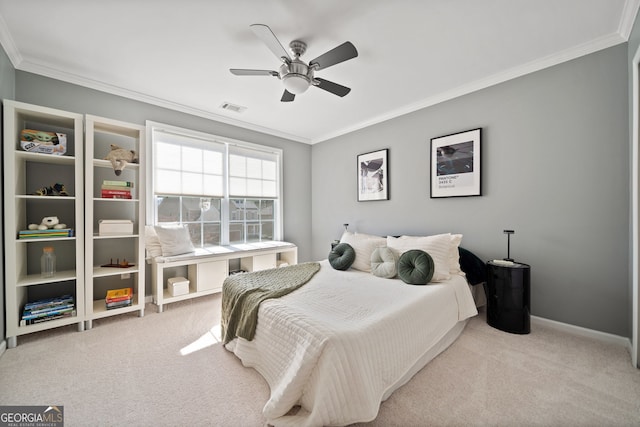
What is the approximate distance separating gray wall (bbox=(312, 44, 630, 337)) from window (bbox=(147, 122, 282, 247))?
263 cm

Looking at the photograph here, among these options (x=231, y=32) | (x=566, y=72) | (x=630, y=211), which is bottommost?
(x=630, y=211)

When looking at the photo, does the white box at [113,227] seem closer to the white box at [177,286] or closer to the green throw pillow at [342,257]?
the white box at [177,286]

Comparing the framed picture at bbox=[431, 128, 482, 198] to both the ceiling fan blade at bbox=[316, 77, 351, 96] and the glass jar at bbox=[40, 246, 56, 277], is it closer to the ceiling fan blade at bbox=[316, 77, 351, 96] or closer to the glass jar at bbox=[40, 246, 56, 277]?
the ceiling fan blade at bbox=[316, 77, 351, 96]

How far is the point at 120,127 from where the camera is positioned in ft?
8.96

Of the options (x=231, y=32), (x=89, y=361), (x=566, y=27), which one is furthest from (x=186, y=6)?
(x=566, y=27)

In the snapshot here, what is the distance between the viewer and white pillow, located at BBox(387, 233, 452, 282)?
8.10 ft

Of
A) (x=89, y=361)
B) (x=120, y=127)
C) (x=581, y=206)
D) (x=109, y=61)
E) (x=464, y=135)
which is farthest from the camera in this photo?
(x=464, y=135)

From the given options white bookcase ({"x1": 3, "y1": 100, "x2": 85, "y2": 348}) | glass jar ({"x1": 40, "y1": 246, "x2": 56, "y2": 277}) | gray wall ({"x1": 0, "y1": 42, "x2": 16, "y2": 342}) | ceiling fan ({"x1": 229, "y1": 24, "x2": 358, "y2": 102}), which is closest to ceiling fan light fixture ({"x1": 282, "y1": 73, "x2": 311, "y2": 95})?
ceiling fan ({"x1": 229, "y1": 24, "x2": 358, "y2": 102})

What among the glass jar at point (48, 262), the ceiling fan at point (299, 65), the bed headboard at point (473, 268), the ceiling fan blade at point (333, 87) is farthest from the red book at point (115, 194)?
the bed headboard at point (473, 268)

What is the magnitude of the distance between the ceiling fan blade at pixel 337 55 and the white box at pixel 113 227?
2589 mm

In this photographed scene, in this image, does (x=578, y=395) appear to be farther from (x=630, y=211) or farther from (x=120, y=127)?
(x=120, y=127)

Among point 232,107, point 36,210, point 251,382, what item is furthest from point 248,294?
point 232,107

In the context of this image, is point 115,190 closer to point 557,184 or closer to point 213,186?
point 213,186

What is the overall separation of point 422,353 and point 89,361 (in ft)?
8.37
